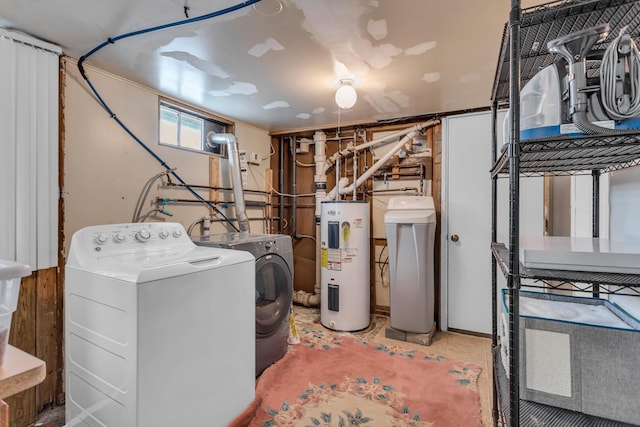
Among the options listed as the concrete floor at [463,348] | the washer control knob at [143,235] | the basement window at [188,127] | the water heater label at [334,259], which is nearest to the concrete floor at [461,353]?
the concrete floor at [463,348]

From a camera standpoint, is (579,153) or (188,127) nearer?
(579,153)

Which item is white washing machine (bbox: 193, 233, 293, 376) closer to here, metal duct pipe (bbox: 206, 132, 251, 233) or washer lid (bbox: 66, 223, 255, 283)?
washer lid (bbox: 66, 223, 255, 283)

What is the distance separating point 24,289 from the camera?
1.75m

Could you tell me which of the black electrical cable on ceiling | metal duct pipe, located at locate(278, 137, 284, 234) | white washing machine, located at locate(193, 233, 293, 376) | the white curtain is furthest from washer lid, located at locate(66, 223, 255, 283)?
metal duct pipe, located at locate(278, 137, 284, 234)

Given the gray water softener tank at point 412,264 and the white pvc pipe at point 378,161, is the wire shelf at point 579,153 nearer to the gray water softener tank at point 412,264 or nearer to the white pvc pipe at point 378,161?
the gray water softener tank at point 412,264

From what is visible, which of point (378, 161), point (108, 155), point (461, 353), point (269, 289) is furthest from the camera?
point (378, 161)

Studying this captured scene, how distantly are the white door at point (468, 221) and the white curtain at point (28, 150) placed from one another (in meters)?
3.02

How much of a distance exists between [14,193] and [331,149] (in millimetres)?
2743

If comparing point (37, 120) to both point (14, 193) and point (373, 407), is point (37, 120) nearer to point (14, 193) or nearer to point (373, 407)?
point (14, 193)

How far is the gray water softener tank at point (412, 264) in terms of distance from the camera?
2709 mm

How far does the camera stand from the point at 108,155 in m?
2.16

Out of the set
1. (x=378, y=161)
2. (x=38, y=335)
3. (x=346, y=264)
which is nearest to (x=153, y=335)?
(x=38, y=335)

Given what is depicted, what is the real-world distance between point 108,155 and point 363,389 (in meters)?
2.36

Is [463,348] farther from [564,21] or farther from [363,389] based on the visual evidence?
[564,21]
